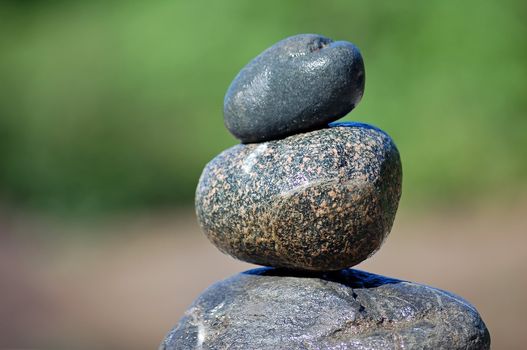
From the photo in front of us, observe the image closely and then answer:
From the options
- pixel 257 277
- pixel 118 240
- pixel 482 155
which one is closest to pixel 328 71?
pixel 257 277

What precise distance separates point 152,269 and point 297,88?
10714mm

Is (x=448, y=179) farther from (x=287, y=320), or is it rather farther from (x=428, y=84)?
(x=287, y=320)

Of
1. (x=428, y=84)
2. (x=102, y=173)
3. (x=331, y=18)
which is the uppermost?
(x=331, y=18)

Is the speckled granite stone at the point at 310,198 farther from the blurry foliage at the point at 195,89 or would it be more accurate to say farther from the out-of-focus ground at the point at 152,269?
the blurry foliage at the point at 195,89

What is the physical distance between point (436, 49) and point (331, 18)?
2251 mm

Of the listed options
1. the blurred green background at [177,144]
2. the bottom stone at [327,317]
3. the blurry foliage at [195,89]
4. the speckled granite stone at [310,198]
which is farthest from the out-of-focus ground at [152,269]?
the speckled granite stone at [310,198]

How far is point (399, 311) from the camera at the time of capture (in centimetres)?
530

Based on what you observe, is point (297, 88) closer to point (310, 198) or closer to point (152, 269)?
point (310, 198)

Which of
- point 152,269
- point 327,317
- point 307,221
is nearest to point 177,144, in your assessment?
point 152,269

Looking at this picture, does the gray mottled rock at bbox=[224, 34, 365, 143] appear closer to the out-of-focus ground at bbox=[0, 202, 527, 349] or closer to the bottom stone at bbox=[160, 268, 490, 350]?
the bottom stone at bbox=[160, 268, 490, 350]

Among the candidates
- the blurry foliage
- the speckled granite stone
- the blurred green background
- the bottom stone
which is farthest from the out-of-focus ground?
the speckled granite stone

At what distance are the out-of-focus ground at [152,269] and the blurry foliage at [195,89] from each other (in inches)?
27.0

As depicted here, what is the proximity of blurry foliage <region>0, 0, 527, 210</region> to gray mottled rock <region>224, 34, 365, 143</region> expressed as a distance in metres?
9.71

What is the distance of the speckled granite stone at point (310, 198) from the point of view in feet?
17.1
